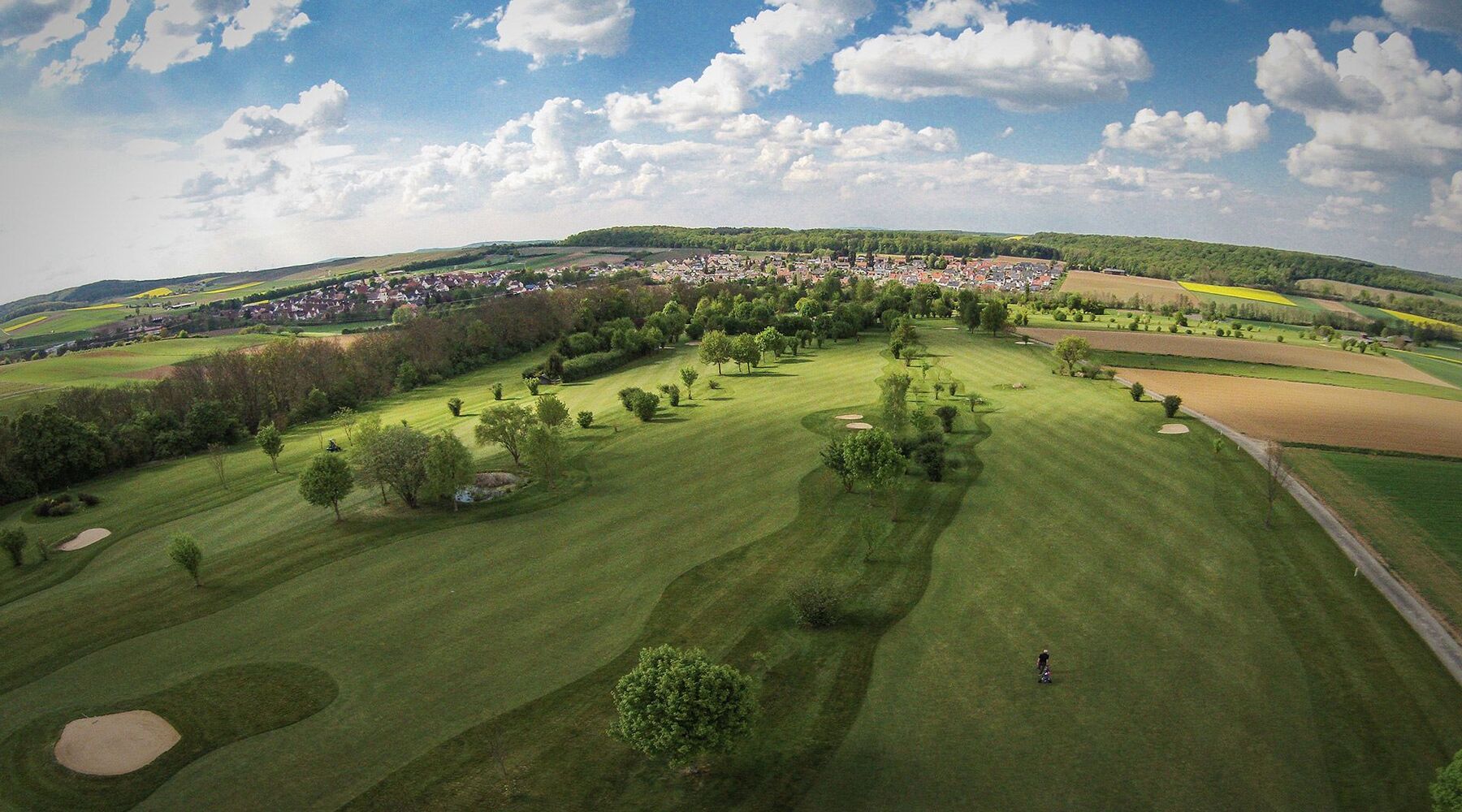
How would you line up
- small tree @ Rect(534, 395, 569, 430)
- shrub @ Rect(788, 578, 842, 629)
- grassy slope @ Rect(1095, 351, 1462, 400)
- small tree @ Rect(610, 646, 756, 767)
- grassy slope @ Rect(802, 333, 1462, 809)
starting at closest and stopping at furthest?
1. small tree @ Rect(610, 646, 756, 767)
2. grassy slope @ Rect(802, 333, 1462, 809)
3. shrub @ Rect(788, 578, 842, 629)
4. small tree @ Rect(534, 395, 569, 430)
5. grassy slope @ Rect(1095, 351, 1462, 400)

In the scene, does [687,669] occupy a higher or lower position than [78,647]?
higher

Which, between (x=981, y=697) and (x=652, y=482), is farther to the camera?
(x=652, y=482)

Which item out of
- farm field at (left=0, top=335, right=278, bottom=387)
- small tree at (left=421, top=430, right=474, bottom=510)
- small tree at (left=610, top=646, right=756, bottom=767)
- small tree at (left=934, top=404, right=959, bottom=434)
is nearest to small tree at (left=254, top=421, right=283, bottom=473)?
small tree at (left=421, top=430, right=474, bottom=510)

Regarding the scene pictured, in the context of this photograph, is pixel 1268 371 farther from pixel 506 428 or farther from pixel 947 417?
pixel 506 428

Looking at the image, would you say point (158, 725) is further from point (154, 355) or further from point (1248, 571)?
point (154, 355)

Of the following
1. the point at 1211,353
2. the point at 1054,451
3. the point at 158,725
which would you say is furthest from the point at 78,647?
the point at 1211,353

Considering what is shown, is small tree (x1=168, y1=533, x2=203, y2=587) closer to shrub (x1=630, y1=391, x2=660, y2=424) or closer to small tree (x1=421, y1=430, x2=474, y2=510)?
small tree (x1=421, y1=430, x2=474, y2=510)

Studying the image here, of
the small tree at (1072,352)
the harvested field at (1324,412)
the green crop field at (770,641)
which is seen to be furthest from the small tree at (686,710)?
the small tree at (1072,352)
